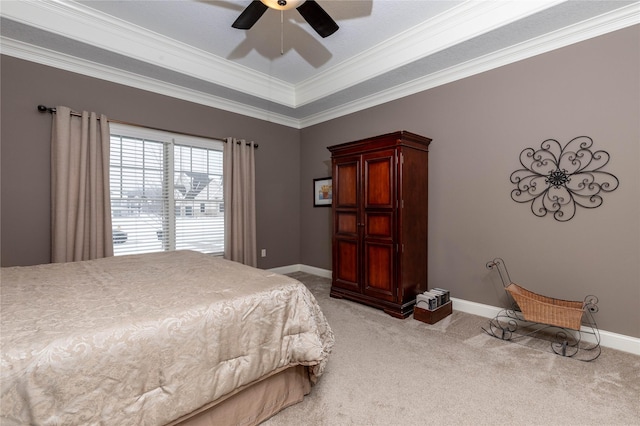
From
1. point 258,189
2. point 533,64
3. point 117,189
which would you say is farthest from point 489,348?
point 117,189

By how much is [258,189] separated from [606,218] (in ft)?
13.3

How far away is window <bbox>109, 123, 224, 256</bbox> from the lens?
3484 mm

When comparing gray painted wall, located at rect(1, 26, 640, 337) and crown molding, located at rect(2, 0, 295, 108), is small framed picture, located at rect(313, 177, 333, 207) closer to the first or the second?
gray painted wall, located at rect(1, 26, 640, 337)

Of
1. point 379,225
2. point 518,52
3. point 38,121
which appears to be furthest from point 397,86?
point 38,121

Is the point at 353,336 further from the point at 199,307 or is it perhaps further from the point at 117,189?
the point at 117,189

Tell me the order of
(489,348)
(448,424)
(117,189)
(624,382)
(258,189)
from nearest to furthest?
1. (448,424)
2. (624,382)
3. (489,348)
4. (117,189)
5. (258,189)

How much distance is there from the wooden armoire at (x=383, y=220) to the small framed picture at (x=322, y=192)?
98cm

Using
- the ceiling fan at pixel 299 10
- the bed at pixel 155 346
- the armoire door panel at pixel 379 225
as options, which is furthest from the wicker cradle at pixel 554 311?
the ceiling fan at pixel 299 10

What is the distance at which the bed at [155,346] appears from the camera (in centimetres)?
102

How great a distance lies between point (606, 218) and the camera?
8.11ft

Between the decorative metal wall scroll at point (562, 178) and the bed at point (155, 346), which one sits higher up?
the decorative metal wall scroll at point (562, 178)

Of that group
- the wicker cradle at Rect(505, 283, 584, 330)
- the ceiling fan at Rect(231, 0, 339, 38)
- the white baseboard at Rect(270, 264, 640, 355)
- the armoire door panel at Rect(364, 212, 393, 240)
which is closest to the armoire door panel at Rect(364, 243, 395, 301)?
the armoire door panel at Rect(364, 212, 393, 240)

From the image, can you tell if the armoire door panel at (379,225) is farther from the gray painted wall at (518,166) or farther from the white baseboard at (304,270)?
the white baseboard at (304,270)

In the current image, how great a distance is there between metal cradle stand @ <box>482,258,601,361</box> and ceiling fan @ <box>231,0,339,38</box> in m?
2.70
